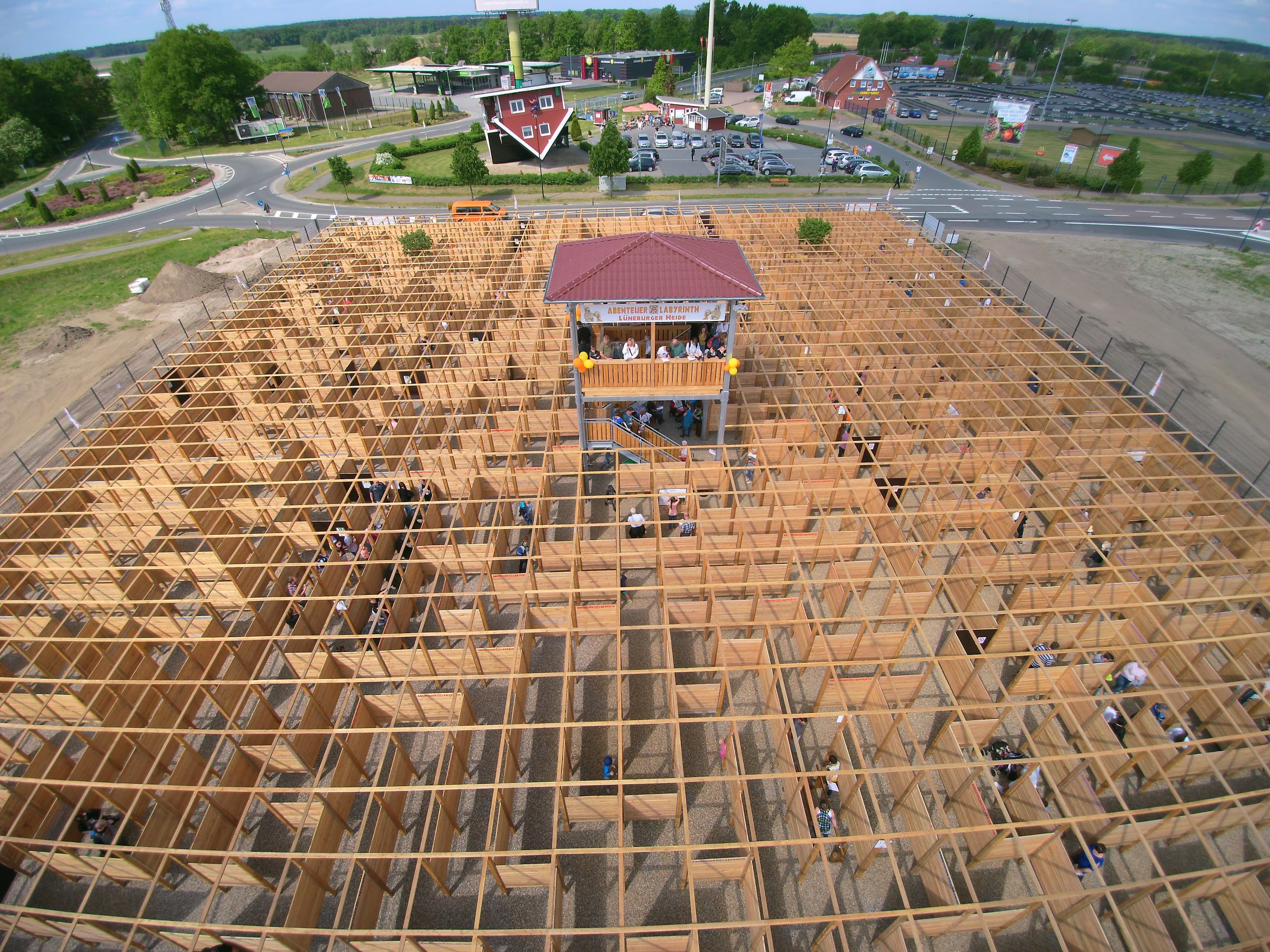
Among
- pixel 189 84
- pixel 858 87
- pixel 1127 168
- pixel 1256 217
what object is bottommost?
pixel 1256 217

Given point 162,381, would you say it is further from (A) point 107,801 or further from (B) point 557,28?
(B) point 557,28

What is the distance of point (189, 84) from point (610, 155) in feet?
203

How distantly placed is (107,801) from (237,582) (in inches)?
208

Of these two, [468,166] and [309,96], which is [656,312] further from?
[309,96]

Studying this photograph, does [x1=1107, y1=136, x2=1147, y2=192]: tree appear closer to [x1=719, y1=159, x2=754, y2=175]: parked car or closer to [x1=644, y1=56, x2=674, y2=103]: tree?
[x1=719, y1=159, x2=754, y2=175]: parked car

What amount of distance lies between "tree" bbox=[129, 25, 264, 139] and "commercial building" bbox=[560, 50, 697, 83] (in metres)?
61.7

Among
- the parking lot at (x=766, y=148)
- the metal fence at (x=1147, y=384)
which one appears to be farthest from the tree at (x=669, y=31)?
the metal fence at (x=1147, y=384)

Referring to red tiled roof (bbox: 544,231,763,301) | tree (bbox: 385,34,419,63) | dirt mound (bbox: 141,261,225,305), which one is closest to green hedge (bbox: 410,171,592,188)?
dirt mound (bbox: 141,261,225,305)

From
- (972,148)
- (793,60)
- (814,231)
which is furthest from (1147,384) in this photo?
(793,60)

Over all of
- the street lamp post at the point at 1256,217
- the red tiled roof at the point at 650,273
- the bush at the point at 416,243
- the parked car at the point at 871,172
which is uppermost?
the red tiled roof at the point at 650,273

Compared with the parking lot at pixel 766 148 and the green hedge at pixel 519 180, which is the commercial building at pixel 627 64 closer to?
the parking lot at pixel 766 148

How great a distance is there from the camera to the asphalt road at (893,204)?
149ft

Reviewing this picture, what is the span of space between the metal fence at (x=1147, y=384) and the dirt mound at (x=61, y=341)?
48.0m

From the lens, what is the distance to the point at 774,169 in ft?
185
